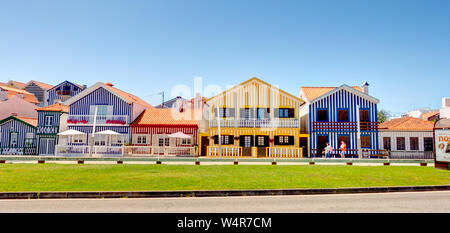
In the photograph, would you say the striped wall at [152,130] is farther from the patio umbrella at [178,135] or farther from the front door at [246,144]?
the front door at [246,144]

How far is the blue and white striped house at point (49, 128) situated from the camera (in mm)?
32125

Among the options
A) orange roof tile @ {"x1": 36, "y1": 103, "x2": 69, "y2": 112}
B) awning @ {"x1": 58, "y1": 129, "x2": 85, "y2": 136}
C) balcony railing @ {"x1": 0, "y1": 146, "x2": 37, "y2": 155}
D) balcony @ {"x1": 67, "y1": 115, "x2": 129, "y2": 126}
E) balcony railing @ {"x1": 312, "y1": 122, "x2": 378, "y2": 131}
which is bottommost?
balcony railing @ {"x1": 0, "y1": 146, "x2": 37, "y2": 155}

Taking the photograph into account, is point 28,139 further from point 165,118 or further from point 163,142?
point 165,118

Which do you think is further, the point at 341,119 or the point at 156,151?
the point at 341,119

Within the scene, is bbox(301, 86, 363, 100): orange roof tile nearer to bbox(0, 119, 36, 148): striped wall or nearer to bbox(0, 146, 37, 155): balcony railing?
bbox(0, 146, 37, 155): balcony railing

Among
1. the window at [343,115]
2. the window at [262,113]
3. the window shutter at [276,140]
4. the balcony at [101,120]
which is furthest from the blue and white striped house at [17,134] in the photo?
the window at [343,115]

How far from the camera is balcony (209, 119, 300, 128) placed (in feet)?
99.7

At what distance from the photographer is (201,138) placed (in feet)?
105

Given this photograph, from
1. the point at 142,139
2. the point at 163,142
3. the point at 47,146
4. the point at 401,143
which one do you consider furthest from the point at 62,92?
the point at 401,143

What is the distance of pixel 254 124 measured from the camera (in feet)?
100.0

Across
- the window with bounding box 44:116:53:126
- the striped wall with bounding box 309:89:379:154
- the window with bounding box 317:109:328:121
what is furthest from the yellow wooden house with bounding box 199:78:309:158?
the window with bounding box 44:116:53:126

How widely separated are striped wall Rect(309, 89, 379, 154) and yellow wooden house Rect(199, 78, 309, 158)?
163 cm

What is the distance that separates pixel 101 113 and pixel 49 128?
615 centimetres
